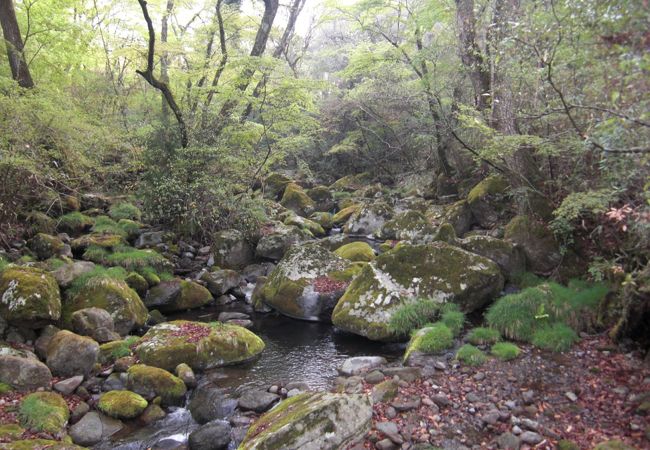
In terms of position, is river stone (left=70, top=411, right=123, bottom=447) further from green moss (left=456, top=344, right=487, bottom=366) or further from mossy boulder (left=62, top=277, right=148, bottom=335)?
green moss (left=456, top=344, right=487, bottom=366)

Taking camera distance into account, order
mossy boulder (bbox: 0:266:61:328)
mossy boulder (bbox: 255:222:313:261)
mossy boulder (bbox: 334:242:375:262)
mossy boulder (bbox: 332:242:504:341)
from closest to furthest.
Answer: mossy boulder (bbox: 0:266:61:328) → mossy boulder (bbox: 332:242:504:341) → mossy boulder (bbox: 334:242:375:262) → mossy boulder (bbox: 255:222:313:261)

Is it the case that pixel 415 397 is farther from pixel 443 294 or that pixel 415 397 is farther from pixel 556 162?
pixel 556 162

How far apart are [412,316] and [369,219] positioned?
927cm

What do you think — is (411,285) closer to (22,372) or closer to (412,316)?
(412,316)

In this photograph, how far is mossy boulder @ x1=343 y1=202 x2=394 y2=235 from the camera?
56.2 feet

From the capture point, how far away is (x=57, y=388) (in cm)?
617

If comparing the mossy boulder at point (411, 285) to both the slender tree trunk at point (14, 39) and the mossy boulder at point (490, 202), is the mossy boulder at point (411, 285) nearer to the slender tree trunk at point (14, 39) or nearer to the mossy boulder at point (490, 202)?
the mossy boulder at point (490, 202)

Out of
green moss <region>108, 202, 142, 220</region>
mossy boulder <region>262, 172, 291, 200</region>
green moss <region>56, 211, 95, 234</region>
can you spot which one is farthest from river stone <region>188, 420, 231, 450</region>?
mossy boulder <region>262, 172, 291, 200</region>

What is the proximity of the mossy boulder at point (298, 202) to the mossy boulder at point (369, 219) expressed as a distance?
3603 mm

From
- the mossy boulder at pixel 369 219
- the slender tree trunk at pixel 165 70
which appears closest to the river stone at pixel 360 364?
the slender tree trunk at pixel 165 70

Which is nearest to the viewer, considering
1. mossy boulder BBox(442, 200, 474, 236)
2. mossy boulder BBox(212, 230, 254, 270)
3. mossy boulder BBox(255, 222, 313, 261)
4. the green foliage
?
the green foliage

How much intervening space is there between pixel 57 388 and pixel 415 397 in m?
5.04

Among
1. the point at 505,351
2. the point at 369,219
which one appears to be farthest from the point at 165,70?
the point at 505,351

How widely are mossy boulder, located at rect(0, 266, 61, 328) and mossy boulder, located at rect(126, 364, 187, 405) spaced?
1.84 meters
